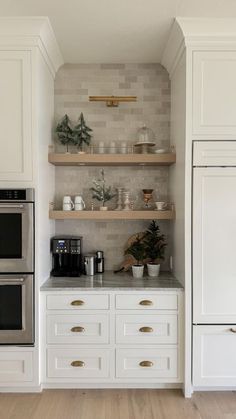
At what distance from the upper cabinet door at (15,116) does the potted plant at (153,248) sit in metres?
1.14

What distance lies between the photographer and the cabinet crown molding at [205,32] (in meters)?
2.52

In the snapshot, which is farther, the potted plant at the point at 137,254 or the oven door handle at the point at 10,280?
the potted plant at the point at 137,254

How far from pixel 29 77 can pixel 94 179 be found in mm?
1068

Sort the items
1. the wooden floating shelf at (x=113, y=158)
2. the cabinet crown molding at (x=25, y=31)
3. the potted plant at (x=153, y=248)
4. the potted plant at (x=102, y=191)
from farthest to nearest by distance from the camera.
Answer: the potted plant at (x=102, y=191) → the potted plant at (x=153, y=248) → the wooden floating shelf at (x=113, y=158) → the cabinet crown molding at (x=25, y=31)

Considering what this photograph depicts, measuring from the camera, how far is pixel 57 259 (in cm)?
303

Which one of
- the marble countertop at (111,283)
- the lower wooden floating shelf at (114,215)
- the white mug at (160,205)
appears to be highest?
the white mug at (160,205)

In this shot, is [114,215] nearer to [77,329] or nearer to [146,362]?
[77,329]

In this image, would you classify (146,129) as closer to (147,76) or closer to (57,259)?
(147,76)

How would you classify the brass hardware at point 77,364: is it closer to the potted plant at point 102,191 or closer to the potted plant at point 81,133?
the potted plant at point 102,191

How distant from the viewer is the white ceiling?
2320 millimetres

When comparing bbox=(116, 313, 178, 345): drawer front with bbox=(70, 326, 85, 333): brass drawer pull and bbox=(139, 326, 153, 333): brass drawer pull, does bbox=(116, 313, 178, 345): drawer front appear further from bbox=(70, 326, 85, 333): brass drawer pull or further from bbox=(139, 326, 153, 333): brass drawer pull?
bbox=(70, 326, 85, 333): brass drawer pull

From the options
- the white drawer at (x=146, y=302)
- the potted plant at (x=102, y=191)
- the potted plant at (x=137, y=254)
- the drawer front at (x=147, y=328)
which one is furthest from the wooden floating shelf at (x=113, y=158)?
the drawer front at (x=147, y=328)

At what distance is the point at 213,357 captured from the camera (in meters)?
2.65

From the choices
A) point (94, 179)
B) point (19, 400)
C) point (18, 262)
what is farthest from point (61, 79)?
point (19, 400)
